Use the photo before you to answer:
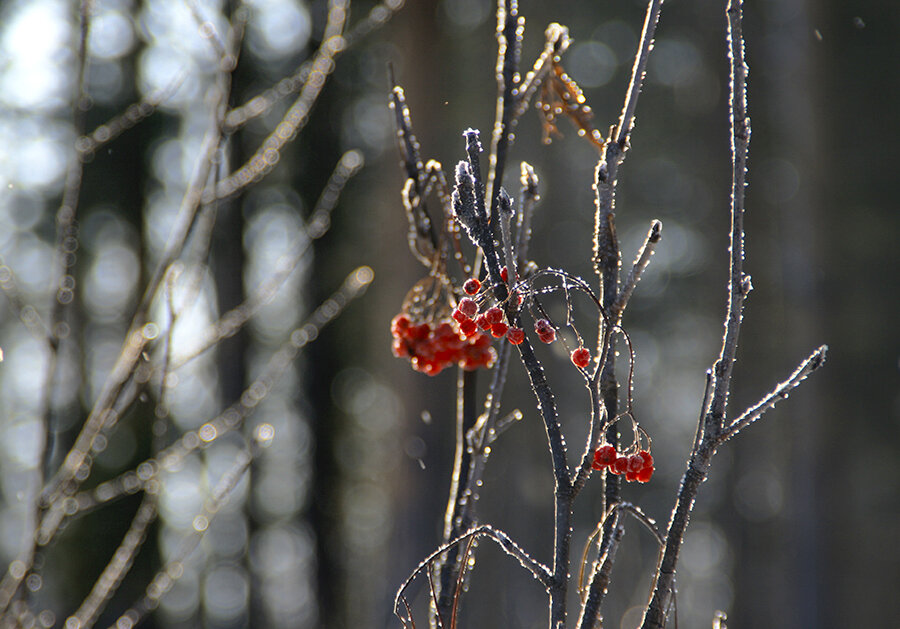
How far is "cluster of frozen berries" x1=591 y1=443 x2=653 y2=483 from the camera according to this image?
0.63 metres

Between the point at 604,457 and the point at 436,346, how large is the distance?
539mm

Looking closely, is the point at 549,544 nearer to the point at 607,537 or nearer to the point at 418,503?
the point at 418,503

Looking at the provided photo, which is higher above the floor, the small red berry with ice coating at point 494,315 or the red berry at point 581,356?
the small red berry with ice coating at point 494,315

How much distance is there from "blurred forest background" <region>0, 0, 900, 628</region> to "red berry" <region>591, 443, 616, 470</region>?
4.01 m

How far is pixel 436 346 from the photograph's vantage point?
3.77 ft

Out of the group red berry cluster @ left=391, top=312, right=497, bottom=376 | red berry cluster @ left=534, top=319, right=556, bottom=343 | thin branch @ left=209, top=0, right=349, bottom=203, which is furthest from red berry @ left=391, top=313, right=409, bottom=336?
red berry cluster @ left=534, top=319, right=556, bottom=343

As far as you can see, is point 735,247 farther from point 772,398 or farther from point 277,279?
point 277,279

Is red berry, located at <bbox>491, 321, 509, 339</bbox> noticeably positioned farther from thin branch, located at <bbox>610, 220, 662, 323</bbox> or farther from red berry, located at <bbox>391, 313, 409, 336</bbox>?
red berry, located at <bbox>391, 313, 409, 336</bbox>

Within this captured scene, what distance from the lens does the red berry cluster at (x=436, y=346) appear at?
3.54 ft

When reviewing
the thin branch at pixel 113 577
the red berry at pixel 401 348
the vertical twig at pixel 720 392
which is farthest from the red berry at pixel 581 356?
the thin branch at pixel 113 577

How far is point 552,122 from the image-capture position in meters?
0.94

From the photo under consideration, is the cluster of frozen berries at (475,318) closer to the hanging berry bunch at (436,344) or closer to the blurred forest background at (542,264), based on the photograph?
the hanging berry bunch at (436,344)

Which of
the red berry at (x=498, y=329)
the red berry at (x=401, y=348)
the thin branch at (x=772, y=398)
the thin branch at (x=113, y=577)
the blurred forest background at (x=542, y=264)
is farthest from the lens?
the blurred forest background at (x=542, y=264)

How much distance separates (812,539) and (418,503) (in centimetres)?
299
